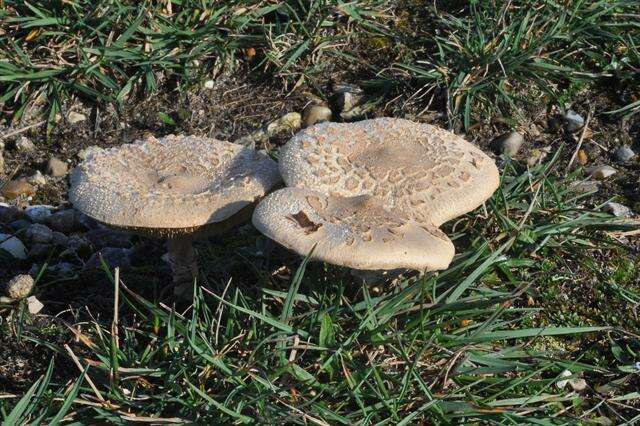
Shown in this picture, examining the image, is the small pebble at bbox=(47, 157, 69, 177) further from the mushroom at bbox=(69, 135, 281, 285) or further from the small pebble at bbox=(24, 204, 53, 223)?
the mushroom at bbox=(69, 135, 281, 285)

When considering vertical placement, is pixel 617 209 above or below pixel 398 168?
below

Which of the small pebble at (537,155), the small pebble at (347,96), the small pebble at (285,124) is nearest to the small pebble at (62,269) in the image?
the small pebble at (285,124)

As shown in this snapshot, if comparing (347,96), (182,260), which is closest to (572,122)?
(347,96)

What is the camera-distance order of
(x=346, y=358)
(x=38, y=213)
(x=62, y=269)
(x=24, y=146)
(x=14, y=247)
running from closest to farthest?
(x=346, y=358) → (x=62, y=269) → (x=14, y=247) → (x=38, y=213) → (x=24, y=146)

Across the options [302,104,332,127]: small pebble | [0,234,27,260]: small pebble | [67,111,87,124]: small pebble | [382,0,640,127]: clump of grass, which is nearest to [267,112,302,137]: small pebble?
[302,104,332,127]: small pebble

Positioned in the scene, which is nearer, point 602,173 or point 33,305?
point 33,305

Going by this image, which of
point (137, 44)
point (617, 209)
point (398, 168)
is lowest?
point (617, 209)

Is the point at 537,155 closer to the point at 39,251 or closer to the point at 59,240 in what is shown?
the point at 59,240
